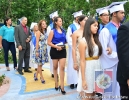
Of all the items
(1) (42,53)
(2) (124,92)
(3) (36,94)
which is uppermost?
(1) (42,53)

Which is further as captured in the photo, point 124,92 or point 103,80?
point 103,80

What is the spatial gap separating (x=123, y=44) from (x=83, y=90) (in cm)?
132

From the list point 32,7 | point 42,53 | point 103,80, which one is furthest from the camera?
point 32,7

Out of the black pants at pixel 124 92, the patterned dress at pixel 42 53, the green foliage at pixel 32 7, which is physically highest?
the green foliage at pixel 32 7

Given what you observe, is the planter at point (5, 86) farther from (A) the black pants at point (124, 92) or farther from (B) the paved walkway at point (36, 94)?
(A) the black pants at point (124, 92)

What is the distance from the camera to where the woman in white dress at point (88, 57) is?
3.51 metres

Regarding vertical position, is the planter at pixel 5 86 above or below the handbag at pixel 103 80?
below

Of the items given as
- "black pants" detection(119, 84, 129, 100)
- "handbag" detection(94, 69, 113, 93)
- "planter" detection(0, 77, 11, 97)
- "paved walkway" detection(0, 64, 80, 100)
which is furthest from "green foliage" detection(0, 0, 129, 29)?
"black pants" detection(119, 84, 129, 100)

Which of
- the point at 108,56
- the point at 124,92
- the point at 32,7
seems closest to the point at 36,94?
the point at 108,56

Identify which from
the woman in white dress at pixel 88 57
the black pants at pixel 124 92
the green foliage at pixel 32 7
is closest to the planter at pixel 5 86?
the woman in white dress at pixel 88 57

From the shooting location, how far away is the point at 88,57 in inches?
141

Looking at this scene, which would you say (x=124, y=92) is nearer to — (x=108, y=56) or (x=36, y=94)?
(x=108, y=56)

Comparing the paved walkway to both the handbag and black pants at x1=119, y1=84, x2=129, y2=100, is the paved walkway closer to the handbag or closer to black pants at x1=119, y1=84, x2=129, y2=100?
the handbag

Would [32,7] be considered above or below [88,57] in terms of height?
above
